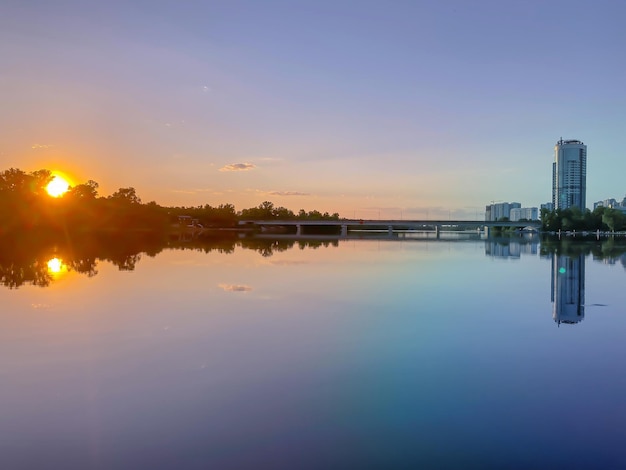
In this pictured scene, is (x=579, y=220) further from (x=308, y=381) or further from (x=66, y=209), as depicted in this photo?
(x=308, y=381)

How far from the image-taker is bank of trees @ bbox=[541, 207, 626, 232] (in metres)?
173

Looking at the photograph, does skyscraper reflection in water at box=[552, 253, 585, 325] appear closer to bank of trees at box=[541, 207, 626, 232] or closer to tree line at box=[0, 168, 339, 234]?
tree line at box=[0, 168, 339, 234]

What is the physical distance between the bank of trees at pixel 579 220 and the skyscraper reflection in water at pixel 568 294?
157 metres

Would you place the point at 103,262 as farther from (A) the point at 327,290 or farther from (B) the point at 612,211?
(B) the point at 612,211

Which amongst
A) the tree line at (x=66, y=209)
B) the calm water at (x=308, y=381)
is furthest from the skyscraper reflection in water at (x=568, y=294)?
the tree line at (x=66, y=209)

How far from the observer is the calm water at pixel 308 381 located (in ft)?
24.9

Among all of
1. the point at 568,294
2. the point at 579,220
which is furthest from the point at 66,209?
the point at 579,220

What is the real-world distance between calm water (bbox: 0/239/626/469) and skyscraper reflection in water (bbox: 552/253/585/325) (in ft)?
0.73

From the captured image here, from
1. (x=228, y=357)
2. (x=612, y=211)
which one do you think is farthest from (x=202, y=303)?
(x=612, y=211)

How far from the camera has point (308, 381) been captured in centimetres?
1067

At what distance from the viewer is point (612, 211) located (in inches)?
6841

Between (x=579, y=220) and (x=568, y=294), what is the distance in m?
177

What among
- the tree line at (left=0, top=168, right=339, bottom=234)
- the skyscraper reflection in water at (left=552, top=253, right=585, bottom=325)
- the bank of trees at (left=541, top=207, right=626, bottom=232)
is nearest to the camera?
the skyscraper reflection in water at (left=552, top=253, right=585, bottom=325)

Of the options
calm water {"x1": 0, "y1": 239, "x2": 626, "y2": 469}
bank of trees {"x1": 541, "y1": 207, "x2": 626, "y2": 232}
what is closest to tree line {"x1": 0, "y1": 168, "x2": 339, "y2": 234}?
calm water {"x1": 0, "y1": 239, "x2": 626, "y2": 469}
